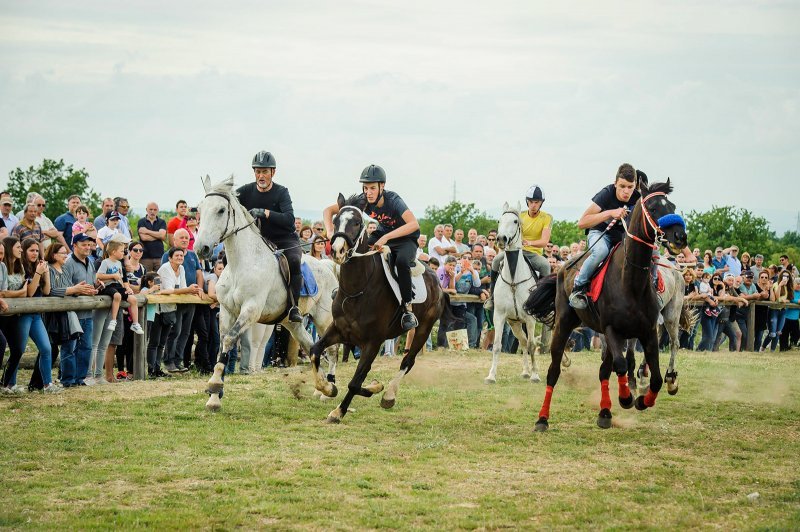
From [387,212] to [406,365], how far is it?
7.17 feet

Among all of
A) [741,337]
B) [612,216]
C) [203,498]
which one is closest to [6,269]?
[203,498]

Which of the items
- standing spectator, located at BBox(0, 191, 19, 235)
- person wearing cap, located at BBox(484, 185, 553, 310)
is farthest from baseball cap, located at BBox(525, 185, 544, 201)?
standing spectator, located at BBox(0, 191, 19, 235)

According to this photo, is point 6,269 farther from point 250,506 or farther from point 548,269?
point 548,269

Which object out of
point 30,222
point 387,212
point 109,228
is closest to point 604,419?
point 387,212

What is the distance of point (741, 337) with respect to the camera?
26.9m

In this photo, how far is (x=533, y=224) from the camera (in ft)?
56.7

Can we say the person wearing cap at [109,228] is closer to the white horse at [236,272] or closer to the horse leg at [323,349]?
the white horse at [236,272]

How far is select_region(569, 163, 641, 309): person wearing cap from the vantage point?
37.4 ft

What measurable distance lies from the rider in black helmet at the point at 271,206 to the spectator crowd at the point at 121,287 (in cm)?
45

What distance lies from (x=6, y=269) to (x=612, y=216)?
7.69m

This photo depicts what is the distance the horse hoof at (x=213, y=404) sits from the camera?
1184 centimetres

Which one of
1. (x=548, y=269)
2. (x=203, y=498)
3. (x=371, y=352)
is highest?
(x=548, y=269)

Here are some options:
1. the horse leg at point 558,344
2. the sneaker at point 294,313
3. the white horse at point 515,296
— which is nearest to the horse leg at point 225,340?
the sneaker at point 294,313

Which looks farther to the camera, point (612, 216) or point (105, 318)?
point (105, 318)
